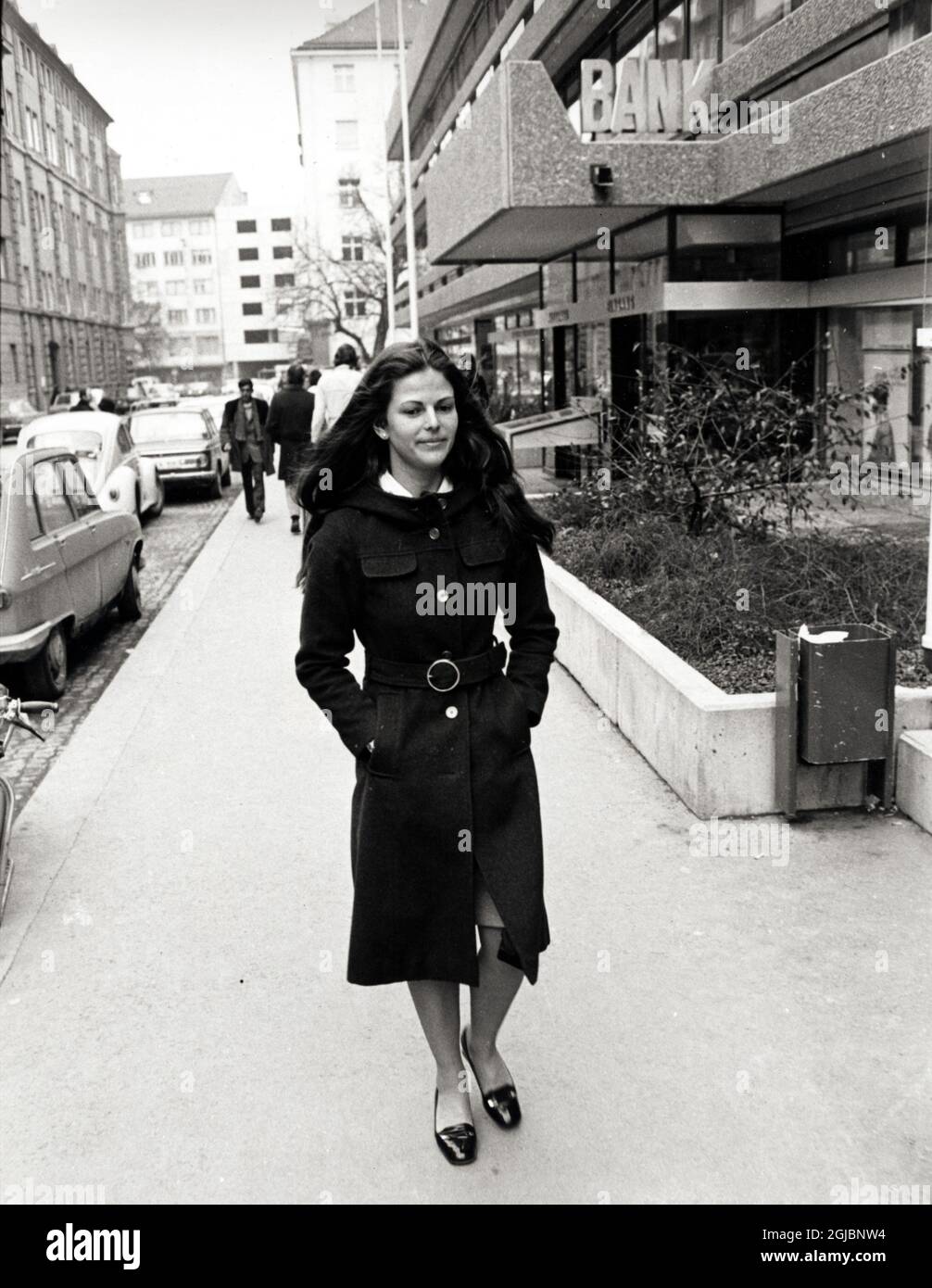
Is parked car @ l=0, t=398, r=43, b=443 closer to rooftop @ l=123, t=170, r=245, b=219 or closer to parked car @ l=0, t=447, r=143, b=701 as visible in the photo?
parked car @ l=0, t=447, r=143, b=701

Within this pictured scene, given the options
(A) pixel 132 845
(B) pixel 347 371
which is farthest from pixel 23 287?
(A) pixel 132 845

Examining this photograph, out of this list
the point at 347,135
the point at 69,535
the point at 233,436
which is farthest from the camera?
the point at 347,135

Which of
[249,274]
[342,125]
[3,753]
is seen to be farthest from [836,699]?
[249,274]

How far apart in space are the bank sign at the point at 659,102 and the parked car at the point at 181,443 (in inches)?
346

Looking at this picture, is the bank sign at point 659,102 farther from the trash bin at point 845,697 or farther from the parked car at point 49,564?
the trash bin at point 845,697

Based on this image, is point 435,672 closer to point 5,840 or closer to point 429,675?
point 429,675

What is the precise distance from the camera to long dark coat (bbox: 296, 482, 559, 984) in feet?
10.6

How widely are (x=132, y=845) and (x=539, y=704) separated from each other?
291 centimetres

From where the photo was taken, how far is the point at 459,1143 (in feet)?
11.0

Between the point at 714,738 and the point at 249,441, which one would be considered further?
the point at 249,441

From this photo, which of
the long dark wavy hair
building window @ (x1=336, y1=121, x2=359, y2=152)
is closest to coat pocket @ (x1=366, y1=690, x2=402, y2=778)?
the long dark wavy hair

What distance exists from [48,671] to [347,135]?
294 feet

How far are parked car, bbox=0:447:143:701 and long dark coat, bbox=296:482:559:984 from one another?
5.33m

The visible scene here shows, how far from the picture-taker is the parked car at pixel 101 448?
630 inches
